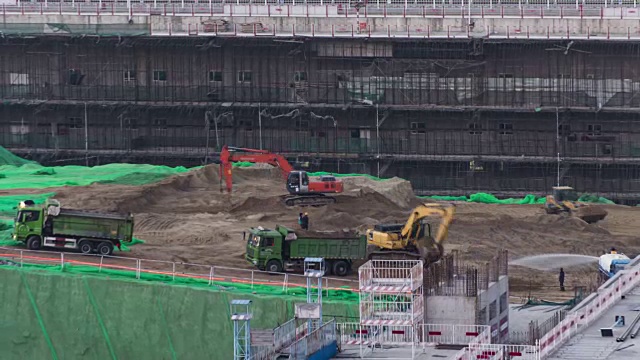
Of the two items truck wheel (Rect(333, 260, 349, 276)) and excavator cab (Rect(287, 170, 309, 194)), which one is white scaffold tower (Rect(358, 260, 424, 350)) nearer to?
truck wheel (Rect(333, 260, 349, 276))

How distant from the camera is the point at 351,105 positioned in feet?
318

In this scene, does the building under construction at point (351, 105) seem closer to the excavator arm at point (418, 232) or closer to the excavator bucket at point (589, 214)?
the excavator bucket at point (589, 214)

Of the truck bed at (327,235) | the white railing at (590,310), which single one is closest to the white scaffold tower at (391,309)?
the white railing at (590,310)

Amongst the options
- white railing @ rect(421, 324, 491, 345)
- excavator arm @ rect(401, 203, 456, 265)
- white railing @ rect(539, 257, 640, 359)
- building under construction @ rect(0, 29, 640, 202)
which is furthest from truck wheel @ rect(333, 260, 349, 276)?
building under construction @ rect(0, 29, 640, 202)

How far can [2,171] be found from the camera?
3487 inches

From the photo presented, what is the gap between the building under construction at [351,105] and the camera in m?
96.4

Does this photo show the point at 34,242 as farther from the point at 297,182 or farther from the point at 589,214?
the point at 589,214

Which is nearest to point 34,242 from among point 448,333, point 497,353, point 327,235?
point 327,235

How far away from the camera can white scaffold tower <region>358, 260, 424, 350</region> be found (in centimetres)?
4028

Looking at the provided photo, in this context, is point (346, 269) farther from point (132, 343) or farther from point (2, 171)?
point (2, 171)

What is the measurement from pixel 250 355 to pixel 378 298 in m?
9.44

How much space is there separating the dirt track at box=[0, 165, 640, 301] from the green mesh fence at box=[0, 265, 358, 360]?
9907 millimetres

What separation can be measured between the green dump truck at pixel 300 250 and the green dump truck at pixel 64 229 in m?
6.11

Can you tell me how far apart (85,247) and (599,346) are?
2891 cm
